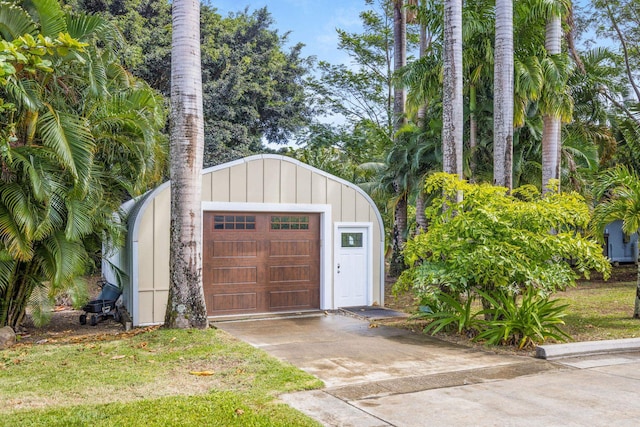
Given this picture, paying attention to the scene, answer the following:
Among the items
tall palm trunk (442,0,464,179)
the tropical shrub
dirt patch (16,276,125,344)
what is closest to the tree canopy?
dirt patch (16,276,125,344)

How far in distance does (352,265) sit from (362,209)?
1.29m

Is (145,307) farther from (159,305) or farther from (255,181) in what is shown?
(255,181)

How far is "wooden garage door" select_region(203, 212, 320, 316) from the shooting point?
10.6m

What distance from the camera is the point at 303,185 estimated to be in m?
11.4

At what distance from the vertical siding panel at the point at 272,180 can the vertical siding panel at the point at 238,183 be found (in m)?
0.44

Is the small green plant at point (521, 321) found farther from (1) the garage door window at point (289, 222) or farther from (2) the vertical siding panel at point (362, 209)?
(1) the garage door window at point (289, 222)

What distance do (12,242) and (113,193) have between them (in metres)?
2.43

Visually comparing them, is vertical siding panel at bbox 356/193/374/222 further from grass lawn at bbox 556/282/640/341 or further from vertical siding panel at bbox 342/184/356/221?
grass lawn at bbox 556/282/640/341

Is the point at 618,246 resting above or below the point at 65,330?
above

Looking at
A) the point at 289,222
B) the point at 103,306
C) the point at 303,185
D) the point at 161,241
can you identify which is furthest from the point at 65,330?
the point at 303,185

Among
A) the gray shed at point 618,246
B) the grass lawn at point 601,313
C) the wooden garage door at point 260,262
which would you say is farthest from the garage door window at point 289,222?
the gray shed at point 618,246

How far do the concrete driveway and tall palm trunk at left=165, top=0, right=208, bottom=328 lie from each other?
1.12 m

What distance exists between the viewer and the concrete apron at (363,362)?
5.42m

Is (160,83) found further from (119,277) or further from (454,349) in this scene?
(454,349)
